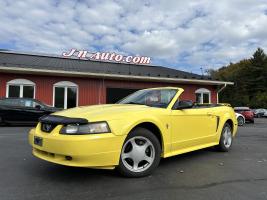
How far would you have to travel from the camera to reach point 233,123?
8.01 m

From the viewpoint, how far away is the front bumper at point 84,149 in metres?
4.29

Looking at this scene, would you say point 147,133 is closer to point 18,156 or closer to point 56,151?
point 56,151

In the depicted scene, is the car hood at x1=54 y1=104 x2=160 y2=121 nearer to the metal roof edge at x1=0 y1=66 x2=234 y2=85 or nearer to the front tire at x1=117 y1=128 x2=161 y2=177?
the front tire at x1=117 y1=128 x2=161 y2=177

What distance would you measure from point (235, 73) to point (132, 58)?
66.0 metres

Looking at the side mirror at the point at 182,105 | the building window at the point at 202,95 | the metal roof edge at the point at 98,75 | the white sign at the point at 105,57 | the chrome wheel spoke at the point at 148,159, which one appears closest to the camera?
the chrome wheel spoke at the point at 148,159

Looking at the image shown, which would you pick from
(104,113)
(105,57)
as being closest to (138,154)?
(104,113)

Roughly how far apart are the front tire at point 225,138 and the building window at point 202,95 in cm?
1702

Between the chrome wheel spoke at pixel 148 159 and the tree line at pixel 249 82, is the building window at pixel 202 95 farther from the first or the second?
the tree line at pixel 249 82

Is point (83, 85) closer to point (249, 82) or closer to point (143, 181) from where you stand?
point (143, 181)

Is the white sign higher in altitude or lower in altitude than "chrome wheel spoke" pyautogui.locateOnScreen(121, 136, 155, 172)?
higher

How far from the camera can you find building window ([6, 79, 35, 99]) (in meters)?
19.5

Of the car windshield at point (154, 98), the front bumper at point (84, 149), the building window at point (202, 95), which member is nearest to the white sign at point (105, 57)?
the building window at point (202, 95)

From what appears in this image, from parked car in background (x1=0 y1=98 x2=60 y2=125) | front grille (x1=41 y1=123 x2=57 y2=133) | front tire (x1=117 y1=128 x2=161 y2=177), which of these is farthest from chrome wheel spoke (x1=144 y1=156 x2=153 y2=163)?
parked car in background (x1=0 y1=98 x2=60 y2=125)

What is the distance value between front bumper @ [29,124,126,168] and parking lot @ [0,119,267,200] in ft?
1.10
